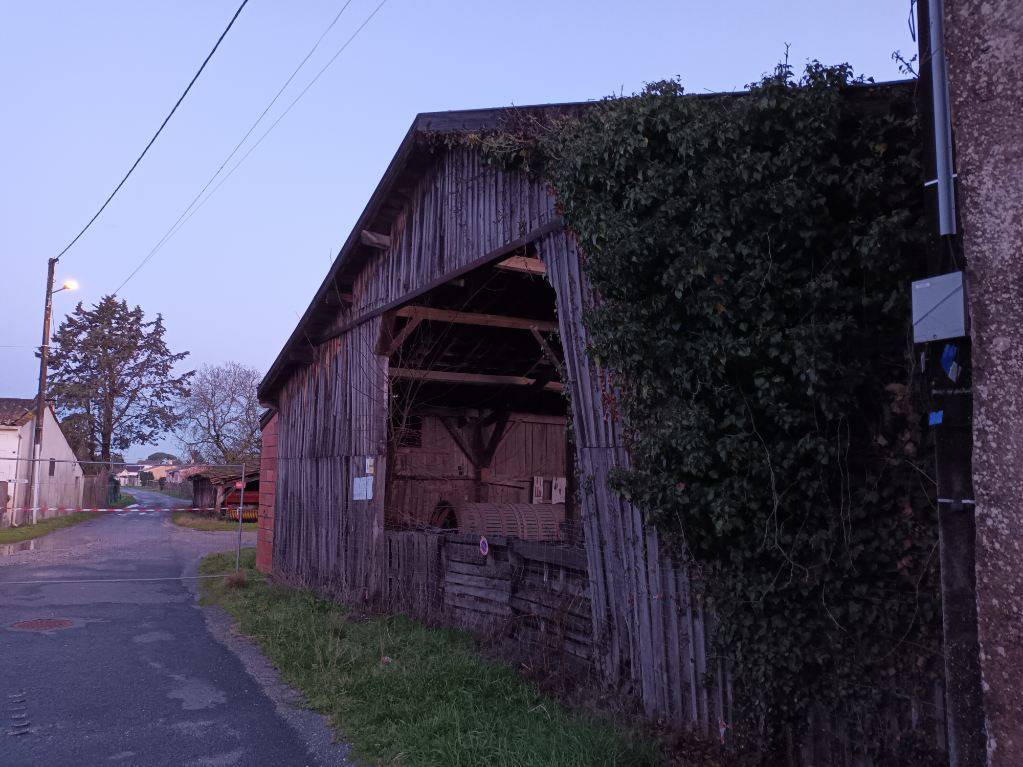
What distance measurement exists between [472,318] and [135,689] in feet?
23.1

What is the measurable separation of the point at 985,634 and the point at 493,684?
4.52 meters

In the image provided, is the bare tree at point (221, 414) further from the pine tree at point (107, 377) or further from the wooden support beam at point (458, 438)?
the wooden support beam at point (458, 438)

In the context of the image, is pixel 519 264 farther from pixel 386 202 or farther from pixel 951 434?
pixel 951 434

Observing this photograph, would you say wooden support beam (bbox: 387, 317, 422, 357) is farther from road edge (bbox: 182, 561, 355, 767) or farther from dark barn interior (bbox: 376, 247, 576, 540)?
road edge (bbox: 182, 561, 355, 767)

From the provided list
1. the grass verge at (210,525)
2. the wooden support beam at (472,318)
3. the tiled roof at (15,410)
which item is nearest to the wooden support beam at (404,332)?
the wooden support beam at (472,318)

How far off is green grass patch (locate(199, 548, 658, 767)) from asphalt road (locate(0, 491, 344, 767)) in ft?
1.01

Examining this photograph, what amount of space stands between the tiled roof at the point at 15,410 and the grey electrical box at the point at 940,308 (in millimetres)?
37949

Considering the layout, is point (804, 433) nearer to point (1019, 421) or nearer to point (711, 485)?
point (711, 485)

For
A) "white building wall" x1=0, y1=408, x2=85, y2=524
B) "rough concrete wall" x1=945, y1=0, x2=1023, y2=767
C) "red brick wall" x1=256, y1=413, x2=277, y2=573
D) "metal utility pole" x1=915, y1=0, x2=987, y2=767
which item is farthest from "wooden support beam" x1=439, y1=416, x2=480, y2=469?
"white building wall" x1=0, y1=408, x2=85, y2=524

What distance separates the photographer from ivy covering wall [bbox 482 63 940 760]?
4531 mm

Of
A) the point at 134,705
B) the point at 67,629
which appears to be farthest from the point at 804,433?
the point at 67,629

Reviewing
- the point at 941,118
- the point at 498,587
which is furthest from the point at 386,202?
the point at 941,118

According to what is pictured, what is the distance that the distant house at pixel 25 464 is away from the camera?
101 ft

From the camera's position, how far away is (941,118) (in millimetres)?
3709
